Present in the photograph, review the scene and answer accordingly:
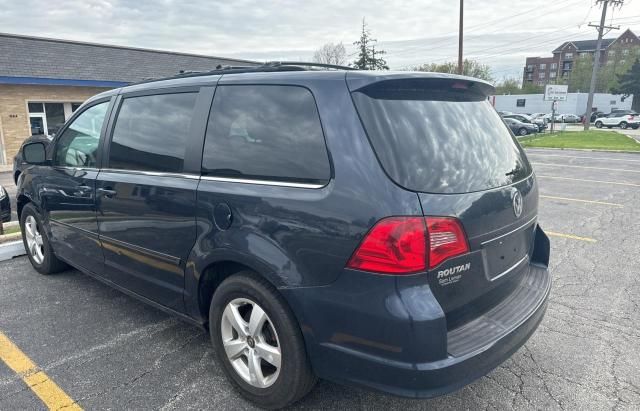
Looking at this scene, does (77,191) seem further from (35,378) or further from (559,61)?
(559,61)

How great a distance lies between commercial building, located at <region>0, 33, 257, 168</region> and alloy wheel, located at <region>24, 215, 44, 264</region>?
14678mm

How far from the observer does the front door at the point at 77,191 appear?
3504 mm

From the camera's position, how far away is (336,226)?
6.67 feet

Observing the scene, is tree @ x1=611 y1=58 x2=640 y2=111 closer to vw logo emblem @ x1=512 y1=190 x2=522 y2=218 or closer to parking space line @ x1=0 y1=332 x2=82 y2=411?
vw logo emblem @ x1=512 y1=190 x2=522 y2=218

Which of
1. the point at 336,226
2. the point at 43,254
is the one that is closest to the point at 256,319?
the point at 336,226

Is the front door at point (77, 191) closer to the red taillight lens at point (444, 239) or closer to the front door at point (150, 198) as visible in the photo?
the front door at point (150, 198)

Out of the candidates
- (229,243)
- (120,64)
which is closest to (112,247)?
(229,243)

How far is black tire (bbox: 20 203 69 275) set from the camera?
4.32m

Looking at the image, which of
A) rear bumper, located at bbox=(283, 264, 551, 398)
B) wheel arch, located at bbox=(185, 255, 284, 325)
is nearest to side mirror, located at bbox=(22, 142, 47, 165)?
wheel arch, located at bbox=(185, 255, 284, 325)

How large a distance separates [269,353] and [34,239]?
3.47 metres

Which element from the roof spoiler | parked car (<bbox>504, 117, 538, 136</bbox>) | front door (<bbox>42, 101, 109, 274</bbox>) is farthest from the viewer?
parked car (<bbox>504, 117, 538, 136</bbox>)

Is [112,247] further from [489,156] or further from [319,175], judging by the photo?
[489,156]

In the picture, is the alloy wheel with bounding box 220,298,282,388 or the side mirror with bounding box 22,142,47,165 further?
the side mirror with bounding box 22,142,47,165

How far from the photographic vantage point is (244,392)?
254 centimetres
